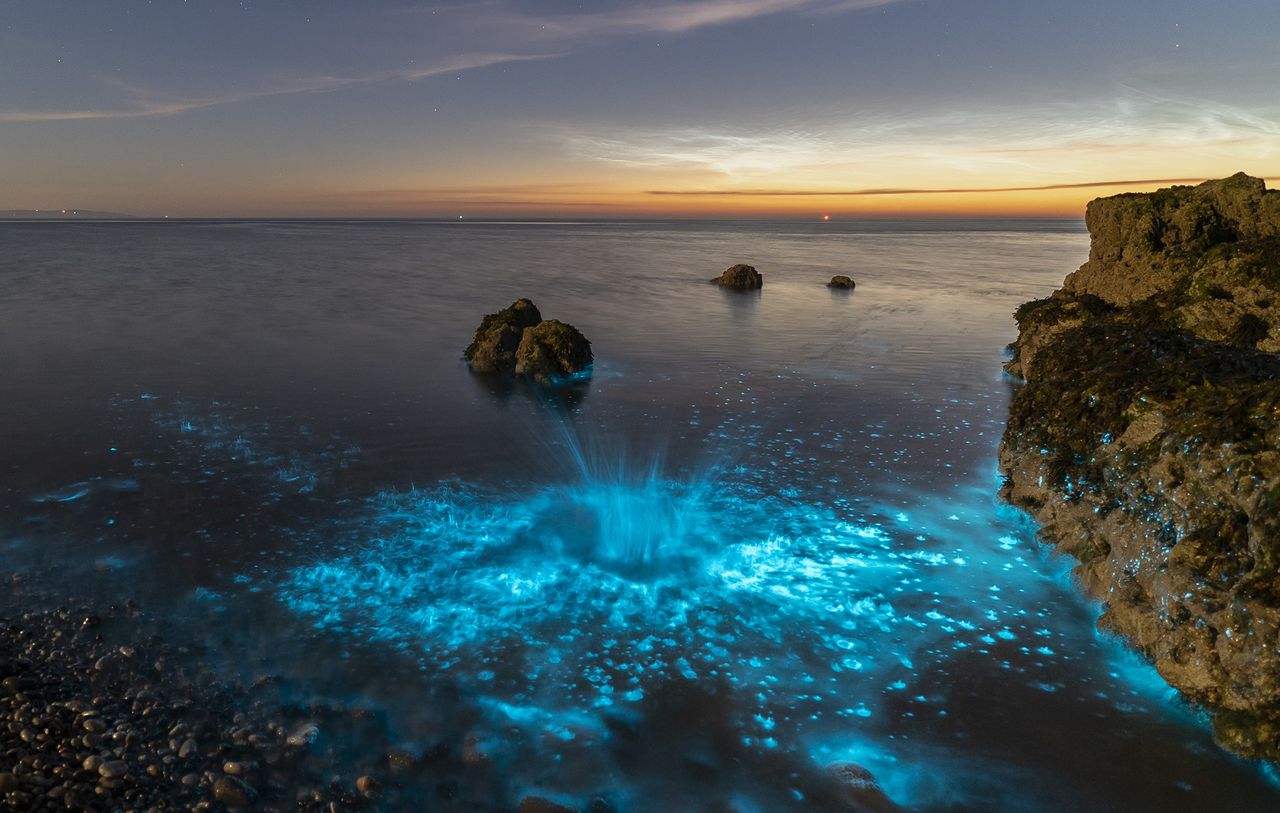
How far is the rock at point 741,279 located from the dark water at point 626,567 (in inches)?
901

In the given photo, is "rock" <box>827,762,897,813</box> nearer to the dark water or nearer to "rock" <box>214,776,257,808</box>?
the dark water

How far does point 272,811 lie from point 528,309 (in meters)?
19.7

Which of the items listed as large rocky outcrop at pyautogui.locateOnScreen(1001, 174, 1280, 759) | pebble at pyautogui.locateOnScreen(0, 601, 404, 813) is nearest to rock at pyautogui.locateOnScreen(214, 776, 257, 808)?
pebble at pyautogui.locateOnScreen(0, 601, 404, 813)

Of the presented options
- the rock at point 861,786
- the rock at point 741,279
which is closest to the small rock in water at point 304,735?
the rock at point 861,786

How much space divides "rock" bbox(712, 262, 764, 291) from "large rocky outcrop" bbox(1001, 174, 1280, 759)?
101 feet

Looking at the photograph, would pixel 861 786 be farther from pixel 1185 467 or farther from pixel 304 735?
pixel 304 735

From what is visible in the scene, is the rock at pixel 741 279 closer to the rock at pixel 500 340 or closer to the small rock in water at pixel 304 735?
the rock at pixel 500 340

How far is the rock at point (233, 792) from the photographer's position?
5.82 metres

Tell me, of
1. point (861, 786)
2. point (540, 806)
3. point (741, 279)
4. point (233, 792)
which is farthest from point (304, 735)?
point (741, 279)

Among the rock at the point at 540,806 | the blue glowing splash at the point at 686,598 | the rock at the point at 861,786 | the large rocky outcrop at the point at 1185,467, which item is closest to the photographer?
the rock at the point at 540,806

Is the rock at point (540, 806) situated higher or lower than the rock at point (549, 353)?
A: lower

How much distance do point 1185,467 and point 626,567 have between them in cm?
705

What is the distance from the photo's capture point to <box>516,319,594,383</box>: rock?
20.9 meters

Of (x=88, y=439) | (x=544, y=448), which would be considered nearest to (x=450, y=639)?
(x=544, y=448)
